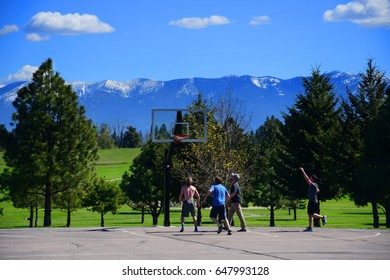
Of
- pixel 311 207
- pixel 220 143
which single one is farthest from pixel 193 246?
pixel 220 143

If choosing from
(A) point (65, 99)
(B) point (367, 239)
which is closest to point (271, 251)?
(B) point (367, 239)

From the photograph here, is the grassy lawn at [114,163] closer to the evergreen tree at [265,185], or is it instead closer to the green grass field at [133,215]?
the green grass field at [133,215]

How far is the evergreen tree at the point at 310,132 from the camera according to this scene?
52.3 m

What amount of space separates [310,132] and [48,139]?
1879cm

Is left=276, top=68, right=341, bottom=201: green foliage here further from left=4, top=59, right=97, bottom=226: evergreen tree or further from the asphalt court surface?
the asphalt court surface

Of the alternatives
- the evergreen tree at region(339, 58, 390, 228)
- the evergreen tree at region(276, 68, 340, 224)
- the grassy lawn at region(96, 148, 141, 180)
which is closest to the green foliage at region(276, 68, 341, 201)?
the evergreen tree at region(276, 68, 340, 224)

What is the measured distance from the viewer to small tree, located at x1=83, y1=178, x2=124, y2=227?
68312mm

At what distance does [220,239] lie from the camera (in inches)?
831

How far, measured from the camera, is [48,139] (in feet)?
170

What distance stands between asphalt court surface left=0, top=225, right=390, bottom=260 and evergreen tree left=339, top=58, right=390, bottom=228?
68.5ft

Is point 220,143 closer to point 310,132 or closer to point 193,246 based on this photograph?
point 310,132

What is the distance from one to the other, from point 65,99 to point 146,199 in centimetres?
2080

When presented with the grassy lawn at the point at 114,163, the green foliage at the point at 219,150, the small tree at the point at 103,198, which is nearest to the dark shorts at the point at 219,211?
the green foliage at the point at 219,150
